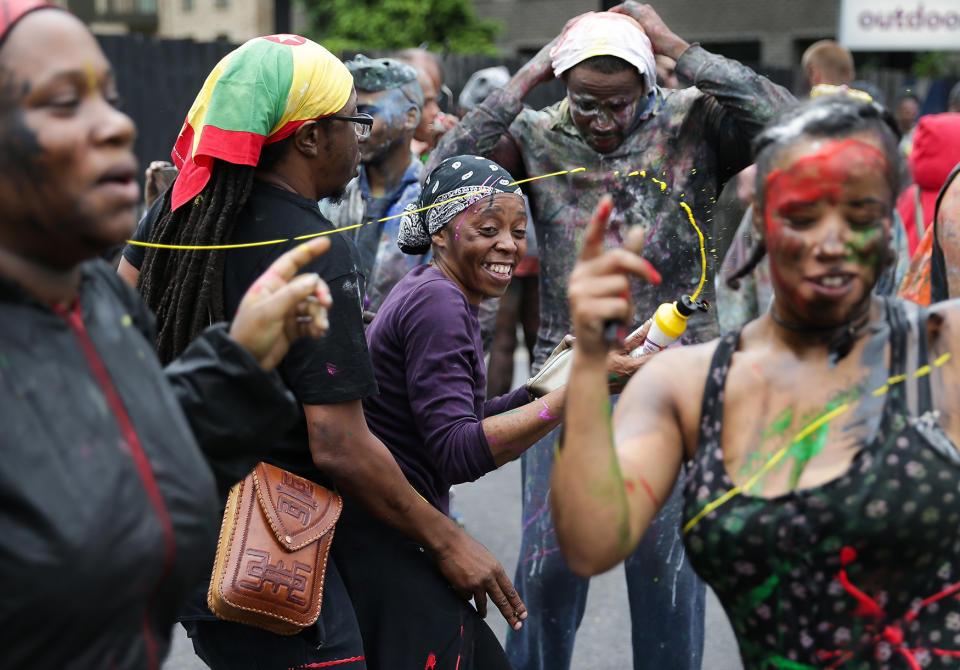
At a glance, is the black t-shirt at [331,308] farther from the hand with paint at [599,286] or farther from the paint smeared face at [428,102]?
the paint smeared face at [428,102]

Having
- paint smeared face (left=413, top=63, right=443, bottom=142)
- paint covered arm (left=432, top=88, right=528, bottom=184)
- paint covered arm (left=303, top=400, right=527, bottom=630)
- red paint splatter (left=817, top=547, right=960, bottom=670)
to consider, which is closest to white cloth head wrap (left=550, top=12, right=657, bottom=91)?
paint covered arm (left=432, top=88, right=528, bottom=184)

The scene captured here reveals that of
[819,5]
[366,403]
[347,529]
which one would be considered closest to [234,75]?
[366,403]

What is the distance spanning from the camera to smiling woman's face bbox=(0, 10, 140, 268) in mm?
1443

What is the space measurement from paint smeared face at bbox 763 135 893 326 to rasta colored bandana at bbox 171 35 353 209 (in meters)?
1.21

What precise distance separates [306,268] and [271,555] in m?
0.65

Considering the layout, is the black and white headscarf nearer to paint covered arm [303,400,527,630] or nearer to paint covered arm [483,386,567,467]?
paint covered arm [483,386,567,467]

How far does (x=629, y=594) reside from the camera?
3.64 meters

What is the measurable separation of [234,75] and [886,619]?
5.86 feet

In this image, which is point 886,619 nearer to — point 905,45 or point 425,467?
point 425,467

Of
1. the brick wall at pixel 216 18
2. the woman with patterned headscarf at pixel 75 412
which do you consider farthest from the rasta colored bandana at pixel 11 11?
the brick wall at pixel 216 18

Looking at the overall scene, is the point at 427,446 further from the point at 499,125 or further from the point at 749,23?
the point at 749,23

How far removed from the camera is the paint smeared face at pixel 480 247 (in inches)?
122

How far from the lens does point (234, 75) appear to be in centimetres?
257

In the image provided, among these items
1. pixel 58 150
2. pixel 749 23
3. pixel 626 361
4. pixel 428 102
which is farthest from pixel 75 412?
pixel 749 23
